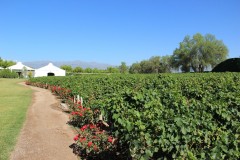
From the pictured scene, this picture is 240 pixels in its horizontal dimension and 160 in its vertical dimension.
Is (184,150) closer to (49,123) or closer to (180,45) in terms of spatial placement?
(49,123)

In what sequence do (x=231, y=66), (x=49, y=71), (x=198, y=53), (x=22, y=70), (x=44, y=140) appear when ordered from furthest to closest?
(x=198, y=53), (x=22, y=70), (x=49, y=71), (x=231, y=66), (x=44, y=140)

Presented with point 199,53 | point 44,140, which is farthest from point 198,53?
point 44,140

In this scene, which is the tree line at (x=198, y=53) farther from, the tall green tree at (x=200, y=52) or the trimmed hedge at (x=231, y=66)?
the trimmed hedge at (x=231, y=66)

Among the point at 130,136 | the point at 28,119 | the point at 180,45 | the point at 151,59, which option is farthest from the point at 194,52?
the point at 130,136

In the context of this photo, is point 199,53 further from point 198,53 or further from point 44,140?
point 44,140

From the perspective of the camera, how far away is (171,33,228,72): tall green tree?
67688 millimetres

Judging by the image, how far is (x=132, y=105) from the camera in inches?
230

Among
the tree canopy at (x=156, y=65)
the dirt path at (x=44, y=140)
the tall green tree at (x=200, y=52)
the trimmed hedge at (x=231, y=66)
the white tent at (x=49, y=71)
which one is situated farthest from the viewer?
the tree canopy at (x=156, y=65)

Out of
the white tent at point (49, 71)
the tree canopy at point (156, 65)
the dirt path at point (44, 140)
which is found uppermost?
the tree canopy at point (156, 65)

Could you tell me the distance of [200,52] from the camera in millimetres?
68812

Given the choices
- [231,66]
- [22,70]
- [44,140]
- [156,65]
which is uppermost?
[156,65]

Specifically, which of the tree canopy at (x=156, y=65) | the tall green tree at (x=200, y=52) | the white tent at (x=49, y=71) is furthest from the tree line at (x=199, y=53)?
the white tent at (x=49, y=71)

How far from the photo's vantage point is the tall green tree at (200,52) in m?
67.7

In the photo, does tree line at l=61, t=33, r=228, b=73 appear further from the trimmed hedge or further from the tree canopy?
the trimmed hedge
